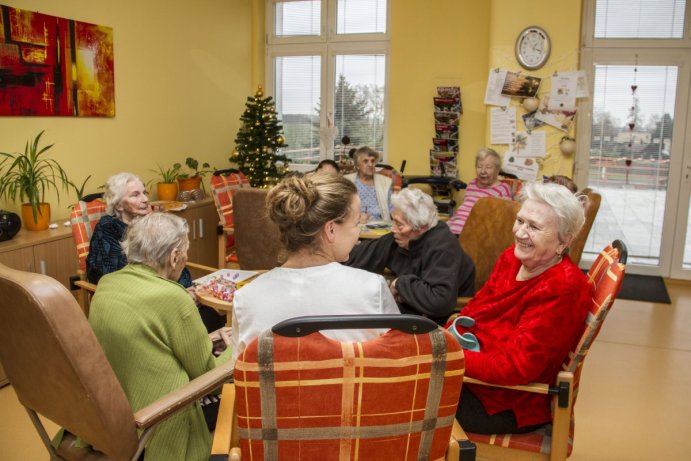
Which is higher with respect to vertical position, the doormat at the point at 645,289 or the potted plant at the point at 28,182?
the potted plant at the point at 28,182

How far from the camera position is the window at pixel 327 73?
6457 mm

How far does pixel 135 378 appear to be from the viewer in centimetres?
181

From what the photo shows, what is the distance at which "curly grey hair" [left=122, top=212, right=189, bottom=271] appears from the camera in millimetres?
2018

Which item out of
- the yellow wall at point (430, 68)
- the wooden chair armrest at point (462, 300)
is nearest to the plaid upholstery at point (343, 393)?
the wooden chair armrest at point (462, 300)

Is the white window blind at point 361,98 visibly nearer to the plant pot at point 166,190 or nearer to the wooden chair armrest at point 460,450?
the plant pot at point 166,190

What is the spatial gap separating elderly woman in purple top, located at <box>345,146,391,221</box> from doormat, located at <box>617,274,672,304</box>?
2.16 meters

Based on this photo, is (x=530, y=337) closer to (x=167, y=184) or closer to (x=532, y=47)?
(x=167, y=184)

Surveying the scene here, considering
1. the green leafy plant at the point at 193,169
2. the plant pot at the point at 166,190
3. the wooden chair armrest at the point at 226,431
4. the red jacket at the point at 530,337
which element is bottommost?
the wooden chair armrest at the point at 226,431

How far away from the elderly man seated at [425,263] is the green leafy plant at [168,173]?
3.07m

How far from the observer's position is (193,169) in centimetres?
584

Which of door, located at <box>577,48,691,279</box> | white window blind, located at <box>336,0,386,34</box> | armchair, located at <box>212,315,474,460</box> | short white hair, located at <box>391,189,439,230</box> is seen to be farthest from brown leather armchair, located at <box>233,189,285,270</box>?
door, located at <box>577,48,691,279</box>

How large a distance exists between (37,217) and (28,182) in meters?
0.23

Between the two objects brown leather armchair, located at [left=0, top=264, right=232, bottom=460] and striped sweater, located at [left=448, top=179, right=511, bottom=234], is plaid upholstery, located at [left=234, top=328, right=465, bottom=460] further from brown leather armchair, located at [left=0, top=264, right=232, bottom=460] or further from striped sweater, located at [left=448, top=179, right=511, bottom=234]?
striped sweater, located at [left=448, top=179, right=511, bottom=234]

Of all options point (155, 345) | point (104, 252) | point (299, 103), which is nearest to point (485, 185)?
point (299, 103)
